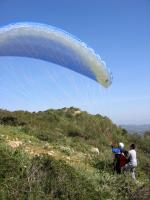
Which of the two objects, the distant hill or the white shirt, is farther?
the distant hill

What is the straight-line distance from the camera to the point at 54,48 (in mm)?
19125

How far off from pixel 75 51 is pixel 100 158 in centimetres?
443

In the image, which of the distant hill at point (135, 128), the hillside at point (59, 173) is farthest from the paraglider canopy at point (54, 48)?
the distant hill at point (135, 128)

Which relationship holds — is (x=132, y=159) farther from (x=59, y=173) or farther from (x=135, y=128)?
(x=135, y=128)

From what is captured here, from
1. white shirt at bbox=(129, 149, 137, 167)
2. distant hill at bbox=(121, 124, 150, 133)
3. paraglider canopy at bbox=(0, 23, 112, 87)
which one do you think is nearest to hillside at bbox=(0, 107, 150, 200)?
white shirt at bbox=(129, 149, 137, 167)

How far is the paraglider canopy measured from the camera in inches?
685

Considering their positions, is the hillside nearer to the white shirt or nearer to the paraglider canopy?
the white shirt

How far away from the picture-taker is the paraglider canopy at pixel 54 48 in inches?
685

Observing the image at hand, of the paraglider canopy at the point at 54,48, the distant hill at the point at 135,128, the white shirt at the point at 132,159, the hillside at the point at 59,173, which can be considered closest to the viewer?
the hillside at the point at 59,173

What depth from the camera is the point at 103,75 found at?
18.7 m

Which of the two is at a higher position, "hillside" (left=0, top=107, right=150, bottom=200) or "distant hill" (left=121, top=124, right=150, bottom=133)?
"distant hill" (left=121, top=124, right=150, bottom=133)

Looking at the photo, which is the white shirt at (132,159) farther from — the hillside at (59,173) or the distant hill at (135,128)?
the distant hill at (135,128)

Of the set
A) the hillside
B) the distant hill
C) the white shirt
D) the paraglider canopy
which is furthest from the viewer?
the distant hill

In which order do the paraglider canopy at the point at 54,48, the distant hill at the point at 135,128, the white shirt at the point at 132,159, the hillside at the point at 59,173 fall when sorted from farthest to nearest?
the distant hill at the point at 135,128 < the paraglider canopy at the point at 54,48 < the white shirt at the point at 132,159 < the hillside at the point at 59,173
